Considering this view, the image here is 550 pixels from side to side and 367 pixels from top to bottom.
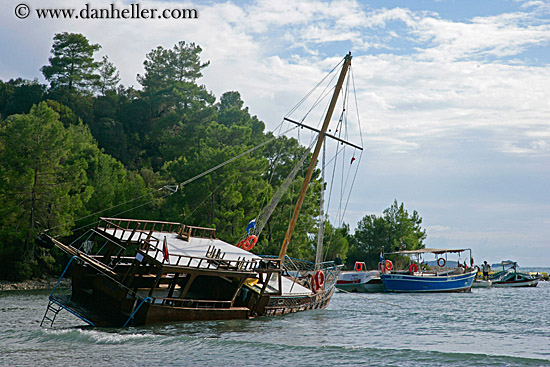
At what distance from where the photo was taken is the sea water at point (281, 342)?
67.1ft

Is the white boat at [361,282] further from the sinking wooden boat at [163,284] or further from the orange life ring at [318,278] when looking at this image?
the sinking wooden boat at [163,284]

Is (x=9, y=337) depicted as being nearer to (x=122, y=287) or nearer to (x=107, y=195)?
(x=122, y=287)

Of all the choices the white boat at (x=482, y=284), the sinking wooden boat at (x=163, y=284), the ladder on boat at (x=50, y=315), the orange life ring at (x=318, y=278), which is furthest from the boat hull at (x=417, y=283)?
the ladder on boat at (x=50, y=315)

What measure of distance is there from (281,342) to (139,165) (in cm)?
6976

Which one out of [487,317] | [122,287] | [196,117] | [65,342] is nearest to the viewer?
[65,342]


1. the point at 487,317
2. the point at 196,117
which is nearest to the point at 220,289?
the point at 487,317

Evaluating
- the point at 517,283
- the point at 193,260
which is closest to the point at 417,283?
the point at 517,283

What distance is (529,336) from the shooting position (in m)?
28.8

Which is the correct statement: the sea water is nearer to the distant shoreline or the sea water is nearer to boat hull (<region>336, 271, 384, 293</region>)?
the distant shoreline

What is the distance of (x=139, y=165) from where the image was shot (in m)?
89.8

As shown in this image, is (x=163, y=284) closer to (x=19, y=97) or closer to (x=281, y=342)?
(x=281, y=342)

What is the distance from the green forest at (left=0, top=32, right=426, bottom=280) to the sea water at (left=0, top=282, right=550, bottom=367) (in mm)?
5209

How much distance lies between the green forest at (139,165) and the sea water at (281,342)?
521 cm

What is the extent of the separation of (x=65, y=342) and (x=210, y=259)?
21.3ft
